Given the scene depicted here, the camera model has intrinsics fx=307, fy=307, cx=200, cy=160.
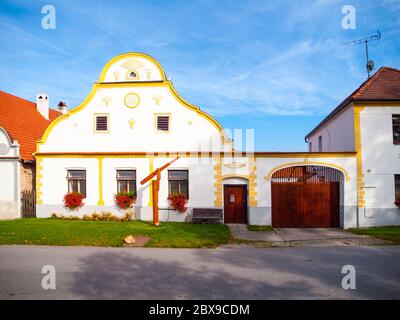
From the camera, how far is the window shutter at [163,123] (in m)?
16.5

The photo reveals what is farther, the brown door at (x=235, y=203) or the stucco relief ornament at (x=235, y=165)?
the brown door at (x=235, y=203)

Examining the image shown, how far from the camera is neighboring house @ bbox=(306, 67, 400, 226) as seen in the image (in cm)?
1474

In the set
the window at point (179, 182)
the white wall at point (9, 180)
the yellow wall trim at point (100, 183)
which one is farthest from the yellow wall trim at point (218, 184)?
the white wall at point (9, 180)

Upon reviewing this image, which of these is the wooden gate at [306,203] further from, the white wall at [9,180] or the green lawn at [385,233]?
the white wall at [9,180]

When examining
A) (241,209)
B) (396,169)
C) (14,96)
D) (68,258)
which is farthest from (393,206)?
(14,96)

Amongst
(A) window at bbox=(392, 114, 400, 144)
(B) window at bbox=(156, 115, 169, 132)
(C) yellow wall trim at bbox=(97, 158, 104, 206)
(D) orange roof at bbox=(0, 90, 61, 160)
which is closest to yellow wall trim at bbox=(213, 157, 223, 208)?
(B) window at bbox=(156, 115, 169, 132)

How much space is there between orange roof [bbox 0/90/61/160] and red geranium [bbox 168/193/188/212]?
8.73 metres

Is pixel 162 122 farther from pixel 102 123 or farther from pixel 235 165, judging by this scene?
pixel 235 165

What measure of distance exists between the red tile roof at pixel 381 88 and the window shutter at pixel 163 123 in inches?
370

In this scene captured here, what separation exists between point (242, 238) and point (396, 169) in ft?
29.2

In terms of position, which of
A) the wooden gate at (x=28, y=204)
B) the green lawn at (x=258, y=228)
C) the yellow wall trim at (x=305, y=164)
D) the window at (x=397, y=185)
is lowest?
the green lawn at (x=258, y=228)

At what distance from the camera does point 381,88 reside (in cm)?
1561

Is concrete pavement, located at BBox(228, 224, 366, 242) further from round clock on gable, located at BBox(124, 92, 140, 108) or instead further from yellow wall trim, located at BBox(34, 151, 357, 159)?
round clock on gable, located at BBox(124, 92, 140, 108)

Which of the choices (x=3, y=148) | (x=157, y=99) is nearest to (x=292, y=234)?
(x=157, y=99)
